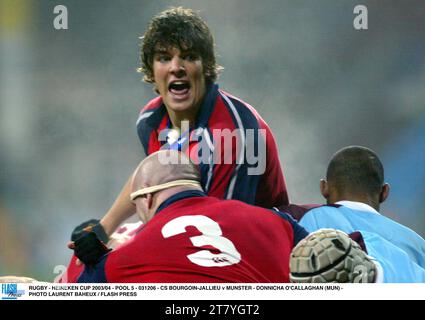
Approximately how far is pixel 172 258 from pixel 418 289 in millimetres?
770

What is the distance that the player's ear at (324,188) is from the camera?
2.76 metres

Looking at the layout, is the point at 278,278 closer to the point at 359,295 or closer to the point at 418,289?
the point at 359,295

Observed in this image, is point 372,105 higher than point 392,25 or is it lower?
lower

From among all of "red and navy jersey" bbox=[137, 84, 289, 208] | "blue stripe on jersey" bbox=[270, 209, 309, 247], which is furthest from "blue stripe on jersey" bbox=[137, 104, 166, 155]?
"blue stripe on jersey" bbox=[270, 209, 309, 247]

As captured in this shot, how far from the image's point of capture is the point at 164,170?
2561 mm

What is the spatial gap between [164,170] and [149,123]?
9.3 inches

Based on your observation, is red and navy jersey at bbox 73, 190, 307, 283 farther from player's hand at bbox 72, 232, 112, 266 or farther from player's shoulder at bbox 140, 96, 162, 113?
player's shoulder at bbox 140, 96, 162, 113

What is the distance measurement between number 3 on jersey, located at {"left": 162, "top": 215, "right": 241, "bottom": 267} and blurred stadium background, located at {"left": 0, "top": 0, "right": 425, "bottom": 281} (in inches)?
13.3

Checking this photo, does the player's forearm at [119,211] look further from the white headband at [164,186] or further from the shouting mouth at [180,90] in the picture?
the shouting mouth at [180,90]

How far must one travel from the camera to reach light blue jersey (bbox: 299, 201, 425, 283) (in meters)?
2.62

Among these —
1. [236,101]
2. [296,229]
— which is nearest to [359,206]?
[296,229]

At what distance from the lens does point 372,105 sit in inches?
108

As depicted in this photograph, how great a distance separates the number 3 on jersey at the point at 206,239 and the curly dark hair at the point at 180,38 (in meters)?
0.49
